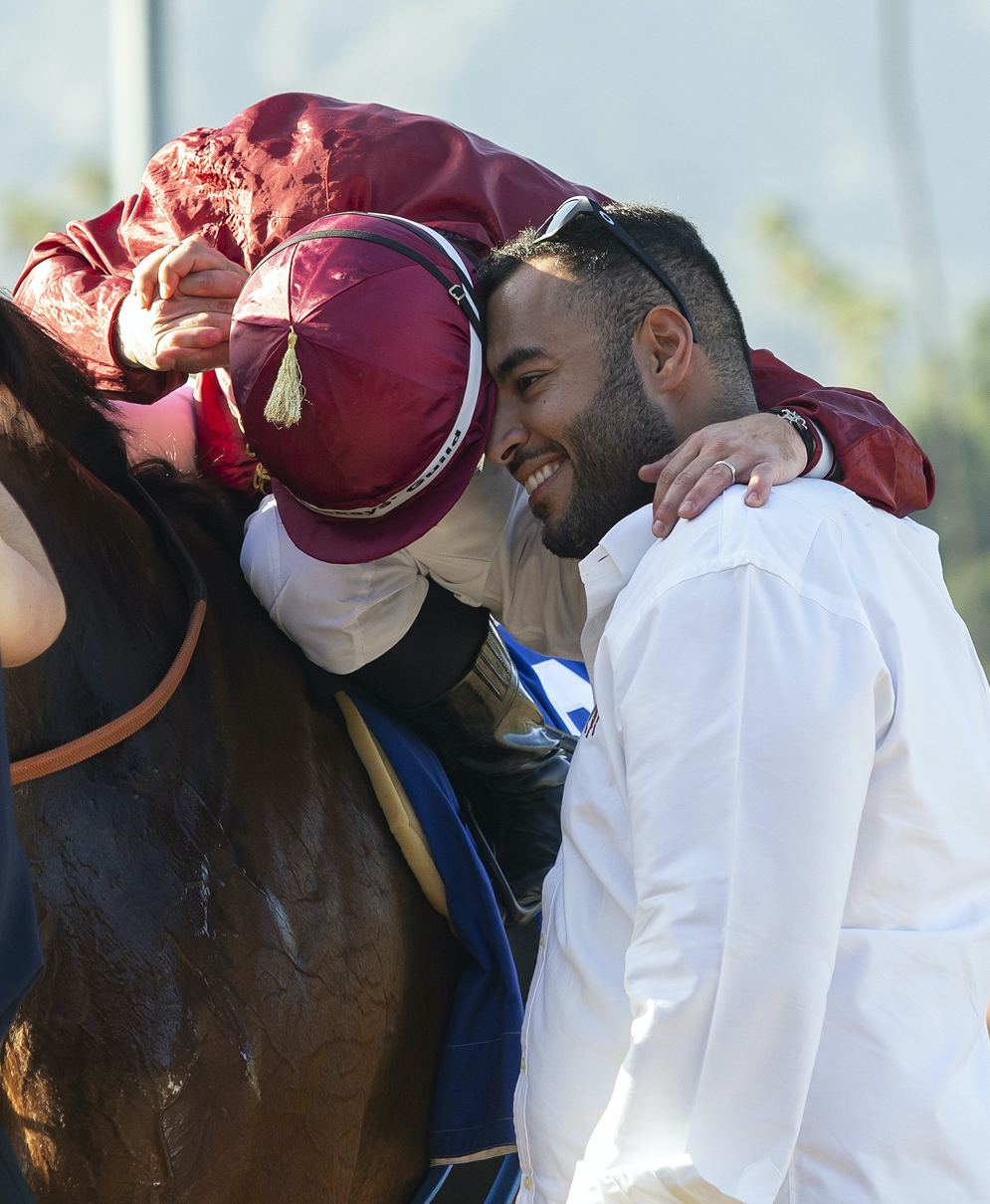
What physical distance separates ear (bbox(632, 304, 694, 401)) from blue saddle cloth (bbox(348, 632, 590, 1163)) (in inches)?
23.6

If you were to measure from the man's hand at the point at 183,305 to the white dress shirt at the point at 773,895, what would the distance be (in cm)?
69

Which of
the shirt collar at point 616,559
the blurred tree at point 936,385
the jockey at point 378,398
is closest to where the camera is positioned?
the shirt collar at point 616,559

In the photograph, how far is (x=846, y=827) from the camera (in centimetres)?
96

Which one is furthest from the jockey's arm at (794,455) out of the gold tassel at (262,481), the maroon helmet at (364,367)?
the gold tassel at (262,481)

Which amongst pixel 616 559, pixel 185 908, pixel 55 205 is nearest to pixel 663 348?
pixel 616 559

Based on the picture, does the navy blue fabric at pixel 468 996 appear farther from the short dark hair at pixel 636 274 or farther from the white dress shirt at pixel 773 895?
the short dark hair at pixel 636 274

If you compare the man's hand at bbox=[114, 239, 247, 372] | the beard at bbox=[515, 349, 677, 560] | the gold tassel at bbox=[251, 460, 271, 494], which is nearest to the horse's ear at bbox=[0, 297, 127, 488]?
the man's hand at bbox=[114, 239, 247, 372]

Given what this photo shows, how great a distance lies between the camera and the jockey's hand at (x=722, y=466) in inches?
45.0

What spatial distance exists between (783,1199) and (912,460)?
898mm

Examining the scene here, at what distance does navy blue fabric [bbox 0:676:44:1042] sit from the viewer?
2.90ft

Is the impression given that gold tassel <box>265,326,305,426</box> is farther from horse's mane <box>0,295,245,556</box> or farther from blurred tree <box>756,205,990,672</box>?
blurred tree <box>756,205,990,672</box>

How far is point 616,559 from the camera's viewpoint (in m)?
1.24

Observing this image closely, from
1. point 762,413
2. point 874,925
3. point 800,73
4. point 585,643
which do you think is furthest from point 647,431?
point 800,73

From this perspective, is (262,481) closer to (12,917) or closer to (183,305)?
(183,305)
